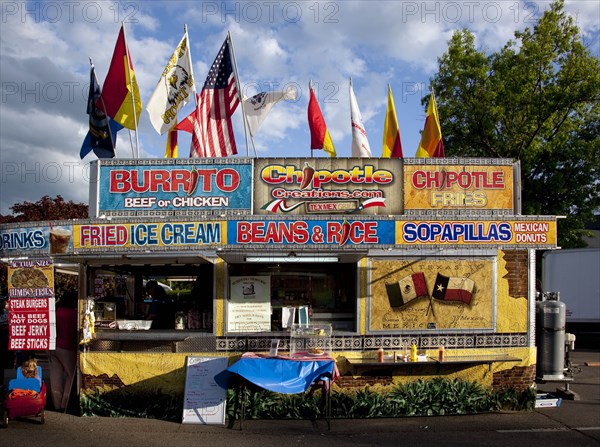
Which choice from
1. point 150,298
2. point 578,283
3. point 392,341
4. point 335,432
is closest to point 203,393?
point 335,432

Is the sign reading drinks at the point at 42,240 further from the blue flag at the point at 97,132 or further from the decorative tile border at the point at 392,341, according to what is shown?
the decorative tile border at the point at 392,341

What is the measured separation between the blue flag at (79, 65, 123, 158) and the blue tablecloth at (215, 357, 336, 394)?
199 inches

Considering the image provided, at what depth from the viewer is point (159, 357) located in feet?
33.3

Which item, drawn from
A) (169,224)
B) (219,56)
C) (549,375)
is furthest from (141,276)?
(549,375)

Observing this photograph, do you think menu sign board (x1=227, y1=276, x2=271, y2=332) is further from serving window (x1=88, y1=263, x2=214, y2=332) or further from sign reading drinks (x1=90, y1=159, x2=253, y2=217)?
sign reading drinks (x1=90, y1=159, x2=253, y2=217)

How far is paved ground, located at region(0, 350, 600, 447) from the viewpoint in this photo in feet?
28.2

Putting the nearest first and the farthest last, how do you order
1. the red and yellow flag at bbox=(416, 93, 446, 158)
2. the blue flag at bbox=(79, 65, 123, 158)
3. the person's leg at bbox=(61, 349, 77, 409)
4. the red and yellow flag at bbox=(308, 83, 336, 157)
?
1. the person's leg at bbox=(61, 349, 77, 409)
2. the blue flag at bbox=(79, 65, 123, 158)
3. the red and yellow flag at bbox=(308, 83, 336, 157)
4. the red and yellow flag at bbox=(416, 93, 446, 158)

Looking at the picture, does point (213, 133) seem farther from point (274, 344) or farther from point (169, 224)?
point (274, 344)

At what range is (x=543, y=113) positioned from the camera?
22750mm

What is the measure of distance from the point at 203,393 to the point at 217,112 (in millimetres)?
5262

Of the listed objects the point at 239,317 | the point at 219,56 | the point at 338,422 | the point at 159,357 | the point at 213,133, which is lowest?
the point at 338,422

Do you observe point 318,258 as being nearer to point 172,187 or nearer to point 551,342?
point 172,187

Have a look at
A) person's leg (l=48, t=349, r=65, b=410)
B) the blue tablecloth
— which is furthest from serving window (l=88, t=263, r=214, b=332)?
the blue tablecloth

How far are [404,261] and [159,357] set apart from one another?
4.48 meters
